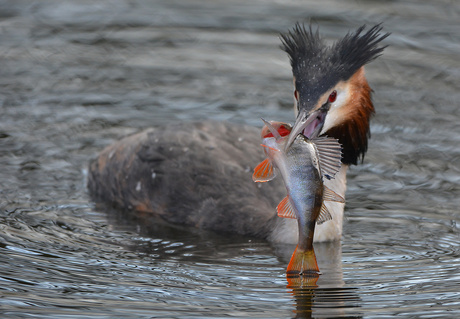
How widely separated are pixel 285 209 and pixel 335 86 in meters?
1.67

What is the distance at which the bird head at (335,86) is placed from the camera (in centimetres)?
786

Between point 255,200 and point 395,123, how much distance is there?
2.97 m

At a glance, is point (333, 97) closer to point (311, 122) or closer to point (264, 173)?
point (311, 122)

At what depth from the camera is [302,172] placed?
6430 millimetres

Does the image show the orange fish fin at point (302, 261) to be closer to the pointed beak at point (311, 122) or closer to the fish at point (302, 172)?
the fish at point (302, 172)

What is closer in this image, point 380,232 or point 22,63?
point 380,232

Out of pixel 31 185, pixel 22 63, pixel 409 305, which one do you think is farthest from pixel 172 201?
pixel 22 63

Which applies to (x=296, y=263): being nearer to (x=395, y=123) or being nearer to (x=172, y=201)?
(x=172, y=201)

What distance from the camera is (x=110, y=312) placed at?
6828mm

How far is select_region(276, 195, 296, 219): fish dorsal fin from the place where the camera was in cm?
670

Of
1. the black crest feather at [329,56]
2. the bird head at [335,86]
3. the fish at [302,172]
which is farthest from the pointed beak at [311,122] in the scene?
the fish at [302,172]

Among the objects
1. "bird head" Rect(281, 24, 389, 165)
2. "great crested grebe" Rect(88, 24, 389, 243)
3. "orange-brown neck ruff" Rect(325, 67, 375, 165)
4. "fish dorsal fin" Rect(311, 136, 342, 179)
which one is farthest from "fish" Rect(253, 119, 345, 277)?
"orange-brown neck ruff" Rect(325, 67, 375, 165)

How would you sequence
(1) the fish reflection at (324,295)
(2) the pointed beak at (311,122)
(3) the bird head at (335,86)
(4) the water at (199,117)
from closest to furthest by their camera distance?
(1) the fish reflection at (324,295) → (4) the water at (199,117) → (2) the pointed beak at (311,122) → (3) the bird head at (335,86)

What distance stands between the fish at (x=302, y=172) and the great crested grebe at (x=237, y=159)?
2.31 ft
